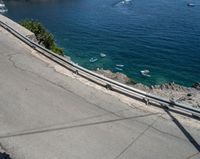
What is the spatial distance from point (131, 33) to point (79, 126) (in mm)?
53964

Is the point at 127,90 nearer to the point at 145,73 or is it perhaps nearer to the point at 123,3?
the point at 145,73

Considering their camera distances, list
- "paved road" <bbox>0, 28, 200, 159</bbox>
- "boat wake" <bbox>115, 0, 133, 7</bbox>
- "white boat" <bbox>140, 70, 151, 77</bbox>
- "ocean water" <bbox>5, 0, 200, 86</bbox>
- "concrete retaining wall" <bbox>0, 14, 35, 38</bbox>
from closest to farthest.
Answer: "paved road" <bbox>0, 28, 200, 159</bbox> < "concrete retaining wall" <bbox>0, 14, 35, 38</bbox> < "white boat" <bbox>140, 70, 151, 77</bbox> < "ocean water" <bbox>5, 0, 200, 86</bbox> < "boat wake" <bbox>115, 0, 133, 7</bbox>

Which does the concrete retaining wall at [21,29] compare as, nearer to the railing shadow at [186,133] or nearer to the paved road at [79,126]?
the paved road at [79,126]

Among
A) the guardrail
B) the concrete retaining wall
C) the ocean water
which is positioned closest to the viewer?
the guardrail

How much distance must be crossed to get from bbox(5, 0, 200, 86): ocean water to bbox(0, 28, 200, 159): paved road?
30.9 metres

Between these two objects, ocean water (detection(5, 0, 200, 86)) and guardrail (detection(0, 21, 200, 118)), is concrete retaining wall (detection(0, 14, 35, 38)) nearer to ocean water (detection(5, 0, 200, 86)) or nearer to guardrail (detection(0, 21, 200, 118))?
guardrail (detection(0, 21, 200, 118))

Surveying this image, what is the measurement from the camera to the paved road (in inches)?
389

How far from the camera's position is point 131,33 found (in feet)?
209

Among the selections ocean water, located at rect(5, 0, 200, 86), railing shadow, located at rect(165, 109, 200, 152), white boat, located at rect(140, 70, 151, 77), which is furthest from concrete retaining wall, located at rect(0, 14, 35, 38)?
white boat, located at rect(140, 70, 151, 77)

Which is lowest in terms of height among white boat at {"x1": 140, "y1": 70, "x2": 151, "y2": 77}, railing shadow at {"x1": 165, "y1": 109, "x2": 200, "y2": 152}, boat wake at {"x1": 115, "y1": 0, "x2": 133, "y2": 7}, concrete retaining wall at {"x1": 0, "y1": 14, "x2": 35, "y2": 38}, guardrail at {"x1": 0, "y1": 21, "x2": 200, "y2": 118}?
boat wake at {"x1": 115, "y1": 0, "x2": 133, "y2": 7}

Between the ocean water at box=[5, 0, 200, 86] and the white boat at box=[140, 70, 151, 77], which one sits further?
the ocean water at box=[5, 0, 200, 86]

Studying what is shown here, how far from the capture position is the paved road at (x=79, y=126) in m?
9.89

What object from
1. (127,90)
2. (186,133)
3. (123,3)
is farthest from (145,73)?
(123,3)

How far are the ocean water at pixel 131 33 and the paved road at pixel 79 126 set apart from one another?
30.9m
